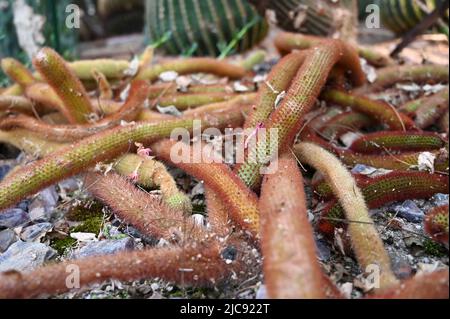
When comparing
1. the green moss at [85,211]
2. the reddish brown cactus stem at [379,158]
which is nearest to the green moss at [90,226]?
the green moss at [85,211]

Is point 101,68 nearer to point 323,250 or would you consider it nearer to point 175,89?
point 175,89

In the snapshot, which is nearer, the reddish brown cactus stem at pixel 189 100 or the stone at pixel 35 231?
the stone at pixel 35 231

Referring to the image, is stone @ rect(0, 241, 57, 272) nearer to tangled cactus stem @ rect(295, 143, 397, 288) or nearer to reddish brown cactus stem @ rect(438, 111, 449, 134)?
tangled cactus stem @ rect(295, 143, 397, 288)

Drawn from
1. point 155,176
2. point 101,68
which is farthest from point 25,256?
point 101,68

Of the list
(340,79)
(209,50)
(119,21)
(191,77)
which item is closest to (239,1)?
(209,50)

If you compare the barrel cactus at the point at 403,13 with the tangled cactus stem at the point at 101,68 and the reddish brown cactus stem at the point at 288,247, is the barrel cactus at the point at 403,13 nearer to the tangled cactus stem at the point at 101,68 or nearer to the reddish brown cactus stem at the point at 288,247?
the tangled cactus stem at the point at 101,68

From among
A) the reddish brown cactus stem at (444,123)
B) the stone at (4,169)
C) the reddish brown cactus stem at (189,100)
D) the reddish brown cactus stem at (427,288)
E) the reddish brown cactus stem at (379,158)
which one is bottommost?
the reddish brown cactus stem at (444,123)

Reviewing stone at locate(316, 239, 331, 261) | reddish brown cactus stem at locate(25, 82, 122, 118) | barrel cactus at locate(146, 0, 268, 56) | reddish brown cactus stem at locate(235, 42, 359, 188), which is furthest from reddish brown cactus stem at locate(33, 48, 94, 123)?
barrel cactus at locate(146, 0, 268, 56)
